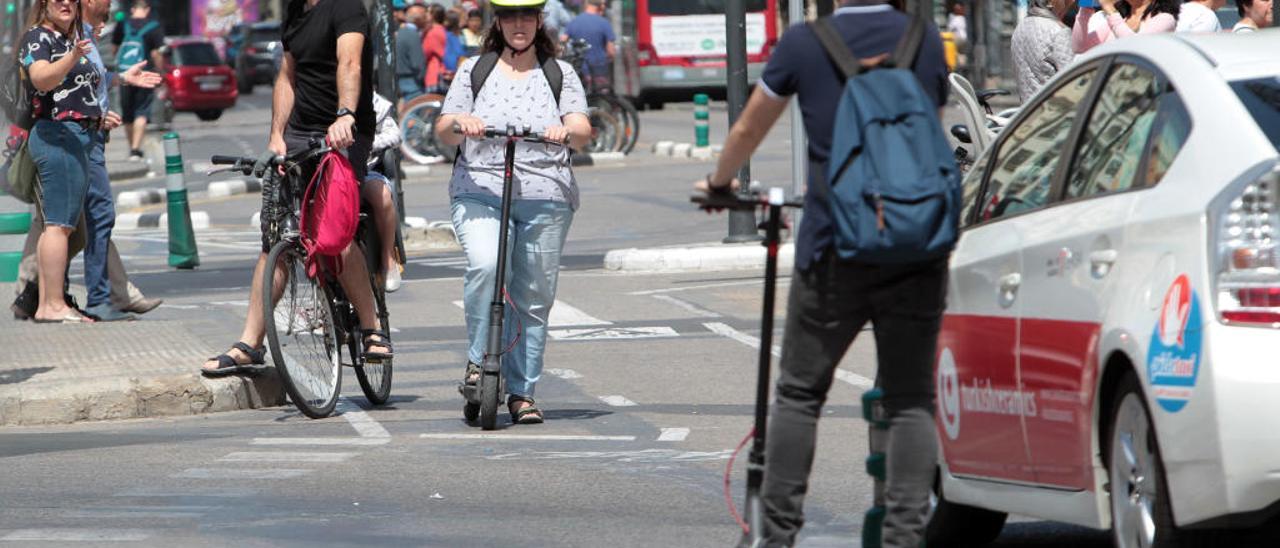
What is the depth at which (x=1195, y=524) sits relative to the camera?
534 cm

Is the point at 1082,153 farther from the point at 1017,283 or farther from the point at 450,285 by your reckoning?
the point at 450,285

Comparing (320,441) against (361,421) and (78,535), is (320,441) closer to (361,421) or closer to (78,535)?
(361,421)

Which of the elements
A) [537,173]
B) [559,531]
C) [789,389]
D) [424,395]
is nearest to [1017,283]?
[789,389]

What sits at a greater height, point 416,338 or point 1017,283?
point 1017,283

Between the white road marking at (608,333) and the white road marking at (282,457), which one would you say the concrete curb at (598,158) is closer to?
the white road marking at (608,333)

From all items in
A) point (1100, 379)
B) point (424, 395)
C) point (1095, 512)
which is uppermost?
point (1100, 379)

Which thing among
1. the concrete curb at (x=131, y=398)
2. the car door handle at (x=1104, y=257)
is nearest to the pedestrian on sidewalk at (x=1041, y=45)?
the concrete curb at (x=131, y=398)

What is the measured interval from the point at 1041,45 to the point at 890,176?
28.2ft

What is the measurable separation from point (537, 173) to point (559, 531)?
2.78m

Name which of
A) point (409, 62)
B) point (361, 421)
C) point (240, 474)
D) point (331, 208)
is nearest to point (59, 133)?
point (331, 208)

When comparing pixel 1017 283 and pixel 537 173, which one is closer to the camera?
pixel 1017 283

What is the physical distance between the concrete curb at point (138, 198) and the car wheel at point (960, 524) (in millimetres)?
19420

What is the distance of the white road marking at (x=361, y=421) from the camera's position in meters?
9.53

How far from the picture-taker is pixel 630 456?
8727mm
